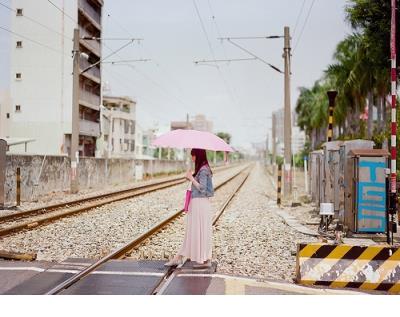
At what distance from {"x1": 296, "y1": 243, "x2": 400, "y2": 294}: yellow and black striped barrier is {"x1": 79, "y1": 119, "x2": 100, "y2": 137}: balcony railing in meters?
29.2

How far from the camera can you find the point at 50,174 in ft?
65.7

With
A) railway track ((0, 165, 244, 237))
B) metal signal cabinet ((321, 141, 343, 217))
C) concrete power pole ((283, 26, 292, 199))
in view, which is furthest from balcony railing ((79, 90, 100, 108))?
metal signal cabinet ((321, 141, 343, 217))

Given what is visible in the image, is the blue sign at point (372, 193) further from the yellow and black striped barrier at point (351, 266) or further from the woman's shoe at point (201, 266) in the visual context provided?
the woman's shoe at point (201, 266)

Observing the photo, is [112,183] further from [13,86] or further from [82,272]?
[82,272]

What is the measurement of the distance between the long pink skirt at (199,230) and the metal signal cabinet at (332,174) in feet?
19.7

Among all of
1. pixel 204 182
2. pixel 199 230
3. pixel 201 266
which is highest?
pixel 204 182

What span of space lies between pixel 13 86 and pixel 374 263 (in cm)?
849

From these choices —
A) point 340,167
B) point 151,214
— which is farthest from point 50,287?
point 151,214

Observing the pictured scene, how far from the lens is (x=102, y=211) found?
1512cm

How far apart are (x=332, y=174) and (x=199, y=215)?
661 centimetres

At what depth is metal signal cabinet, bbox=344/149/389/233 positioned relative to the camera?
32.7ft

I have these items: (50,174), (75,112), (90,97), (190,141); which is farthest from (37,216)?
(90,97)

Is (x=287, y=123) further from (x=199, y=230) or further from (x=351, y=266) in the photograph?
(x=351, y=266)

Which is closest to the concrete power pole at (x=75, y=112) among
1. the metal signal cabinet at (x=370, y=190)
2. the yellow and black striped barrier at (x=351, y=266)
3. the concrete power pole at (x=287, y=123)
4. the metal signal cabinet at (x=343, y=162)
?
the concrete power pole at (x=287, y=123)
